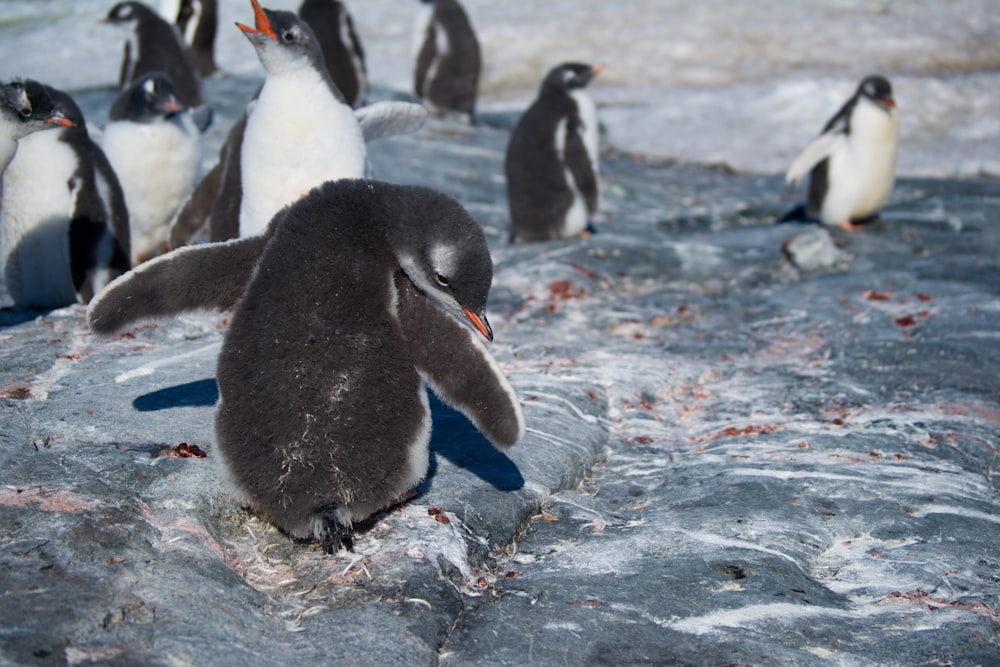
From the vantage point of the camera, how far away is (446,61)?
13711 millimetres

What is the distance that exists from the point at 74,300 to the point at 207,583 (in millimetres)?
3233

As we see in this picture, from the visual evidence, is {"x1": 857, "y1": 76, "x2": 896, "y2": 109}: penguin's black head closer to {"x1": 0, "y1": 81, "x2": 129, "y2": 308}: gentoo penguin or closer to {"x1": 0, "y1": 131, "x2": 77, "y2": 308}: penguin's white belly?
{"x1": 0, "y1": 81, "x2": 129, "y2": 308}: gentoo penguin

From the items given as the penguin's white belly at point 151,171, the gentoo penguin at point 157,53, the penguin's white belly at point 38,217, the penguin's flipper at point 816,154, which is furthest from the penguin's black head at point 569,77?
the penguin's white belly at point 38,217

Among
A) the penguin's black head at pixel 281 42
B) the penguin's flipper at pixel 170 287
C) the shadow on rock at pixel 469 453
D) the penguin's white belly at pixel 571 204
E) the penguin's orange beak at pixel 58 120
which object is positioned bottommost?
the penguin's white belly at pixel 571 204

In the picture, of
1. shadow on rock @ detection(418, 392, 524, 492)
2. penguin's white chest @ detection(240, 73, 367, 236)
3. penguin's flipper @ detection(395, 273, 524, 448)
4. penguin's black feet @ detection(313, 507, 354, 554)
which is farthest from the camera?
penguin's white chest @ detection(240, 73, 367, 236)

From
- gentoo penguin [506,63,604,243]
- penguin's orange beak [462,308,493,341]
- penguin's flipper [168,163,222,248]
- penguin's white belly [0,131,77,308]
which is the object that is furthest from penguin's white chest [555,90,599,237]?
penguin's orange beak [462,308,493,341]

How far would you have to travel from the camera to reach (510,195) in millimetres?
8203

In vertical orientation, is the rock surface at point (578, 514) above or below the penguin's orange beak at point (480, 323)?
below

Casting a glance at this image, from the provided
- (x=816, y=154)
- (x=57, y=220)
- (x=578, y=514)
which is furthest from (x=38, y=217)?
(x=816, y=154)

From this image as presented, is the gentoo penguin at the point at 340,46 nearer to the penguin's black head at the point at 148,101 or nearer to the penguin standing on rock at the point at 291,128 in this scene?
the penguin's black head at the point at 148,101

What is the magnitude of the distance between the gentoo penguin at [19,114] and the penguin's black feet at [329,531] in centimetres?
263

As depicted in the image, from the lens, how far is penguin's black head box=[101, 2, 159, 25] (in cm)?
1002

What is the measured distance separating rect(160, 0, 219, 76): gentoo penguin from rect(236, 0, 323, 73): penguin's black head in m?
9.30

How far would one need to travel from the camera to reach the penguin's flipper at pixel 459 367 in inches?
106
